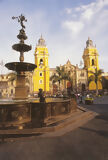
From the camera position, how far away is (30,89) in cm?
4566

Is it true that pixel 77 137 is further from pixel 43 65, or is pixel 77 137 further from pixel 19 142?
pixel 43 65

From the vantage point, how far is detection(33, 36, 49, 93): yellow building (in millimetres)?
46366

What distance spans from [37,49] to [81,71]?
21390mm

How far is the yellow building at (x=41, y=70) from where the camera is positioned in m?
46.4

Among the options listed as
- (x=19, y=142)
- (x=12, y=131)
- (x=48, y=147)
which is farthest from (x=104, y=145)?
(x=12, y=131)

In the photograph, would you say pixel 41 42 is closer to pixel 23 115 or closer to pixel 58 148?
pixel 23 115

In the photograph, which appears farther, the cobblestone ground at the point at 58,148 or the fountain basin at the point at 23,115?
the fountain basin at the point at 23,115

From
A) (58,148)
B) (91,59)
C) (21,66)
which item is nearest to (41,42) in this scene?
(91,59)

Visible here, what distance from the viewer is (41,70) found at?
4744cm

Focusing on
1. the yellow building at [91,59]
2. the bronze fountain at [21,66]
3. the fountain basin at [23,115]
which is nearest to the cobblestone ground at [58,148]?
Answer: the fountain basin at [23,115]

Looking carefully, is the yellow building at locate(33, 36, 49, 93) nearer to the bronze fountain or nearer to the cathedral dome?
the cathedral dome

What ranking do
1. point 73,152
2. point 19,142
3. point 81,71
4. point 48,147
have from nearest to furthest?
1. point 73,152
2. point 48,147
3. point 19,142
4. point 81,71

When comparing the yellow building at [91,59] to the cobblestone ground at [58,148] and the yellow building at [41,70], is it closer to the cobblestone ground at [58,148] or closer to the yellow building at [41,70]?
the yellow building at [41,70]

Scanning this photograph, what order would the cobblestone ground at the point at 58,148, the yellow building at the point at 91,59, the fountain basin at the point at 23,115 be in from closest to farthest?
1. the cobblestone ground at the point at 58,148
2. the fountain basin at the point at 23,115
3. the yellow building at the point at 91,59
